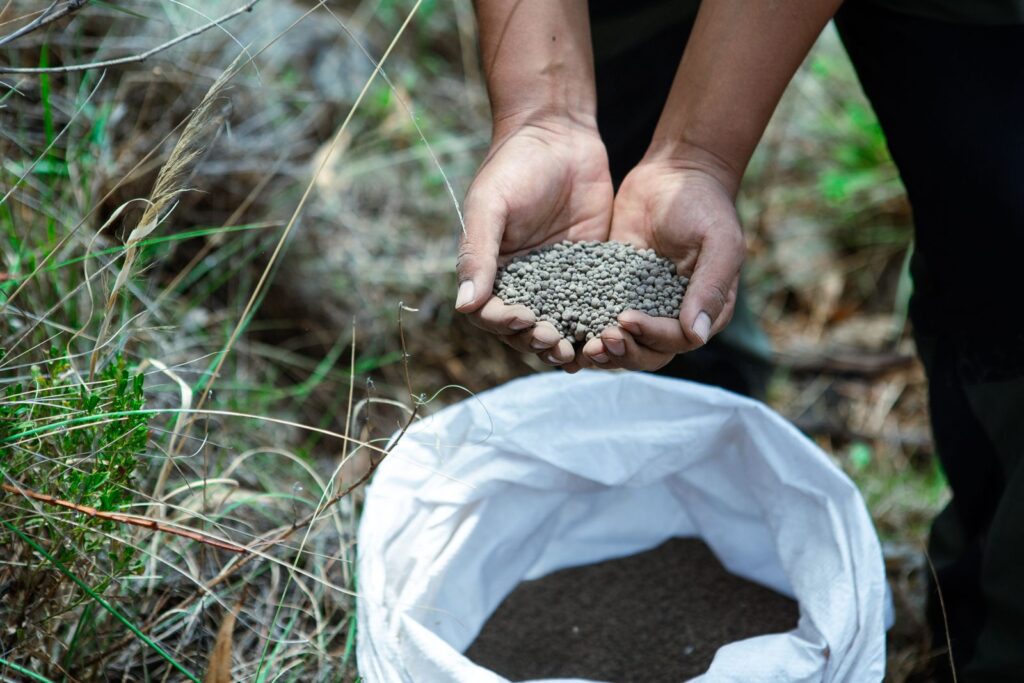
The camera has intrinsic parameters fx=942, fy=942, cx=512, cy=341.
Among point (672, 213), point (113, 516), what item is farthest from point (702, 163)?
point (113, 516)

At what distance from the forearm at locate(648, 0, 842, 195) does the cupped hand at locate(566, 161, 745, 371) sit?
0.10ft

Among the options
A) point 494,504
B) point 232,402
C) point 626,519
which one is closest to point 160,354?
point 232,402

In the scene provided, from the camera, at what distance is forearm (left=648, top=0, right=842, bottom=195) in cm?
110

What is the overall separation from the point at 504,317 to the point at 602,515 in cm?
54

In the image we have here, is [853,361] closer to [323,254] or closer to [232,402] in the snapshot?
[323,254]

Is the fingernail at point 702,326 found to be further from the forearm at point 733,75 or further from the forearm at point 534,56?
the forearm at point 534,56

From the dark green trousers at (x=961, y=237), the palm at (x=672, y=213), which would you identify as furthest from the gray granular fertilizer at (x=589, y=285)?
the dark green trousers at (x=961, y=237)

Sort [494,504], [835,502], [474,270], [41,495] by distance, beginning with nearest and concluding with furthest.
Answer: [41,495] → [474,270] → [835,502] → [494,504]

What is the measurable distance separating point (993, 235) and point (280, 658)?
98 centimetres

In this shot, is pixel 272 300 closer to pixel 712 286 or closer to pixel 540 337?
pixel 540 337

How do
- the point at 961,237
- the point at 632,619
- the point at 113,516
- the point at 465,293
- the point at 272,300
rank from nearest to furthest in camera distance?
the point at 113,516, the point at 465,293, the point at 961,237, the point at 632,619, the point at 272,300

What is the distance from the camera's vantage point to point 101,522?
999mm

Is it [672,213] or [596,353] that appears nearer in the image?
[596,353]

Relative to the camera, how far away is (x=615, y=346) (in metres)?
1.06
